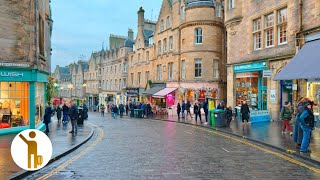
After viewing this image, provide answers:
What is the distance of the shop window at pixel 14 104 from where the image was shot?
17.4 meters

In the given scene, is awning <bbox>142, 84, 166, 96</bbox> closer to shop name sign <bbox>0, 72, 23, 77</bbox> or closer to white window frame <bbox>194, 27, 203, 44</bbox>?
white window frame <bbox>194, 27, 203, 44</bbox>

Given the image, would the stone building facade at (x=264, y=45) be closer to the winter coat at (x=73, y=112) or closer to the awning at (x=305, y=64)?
the awning at (x=305, y=64)

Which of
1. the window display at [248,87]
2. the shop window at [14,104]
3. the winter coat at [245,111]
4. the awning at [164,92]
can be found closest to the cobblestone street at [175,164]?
the shop window at [14,104]

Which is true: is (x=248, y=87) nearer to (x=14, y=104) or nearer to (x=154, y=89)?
(x=14, y=104)

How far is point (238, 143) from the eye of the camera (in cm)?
1434

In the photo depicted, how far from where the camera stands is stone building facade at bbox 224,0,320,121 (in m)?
20.1

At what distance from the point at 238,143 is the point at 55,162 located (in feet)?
25.7

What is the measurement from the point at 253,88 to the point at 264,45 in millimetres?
3676

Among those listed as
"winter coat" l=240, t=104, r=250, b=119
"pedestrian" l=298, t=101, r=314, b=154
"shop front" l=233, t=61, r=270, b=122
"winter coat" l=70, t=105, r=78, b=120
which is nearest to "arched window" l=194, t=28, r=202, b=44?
"shop front" l=233, t=61, r=270, b=122

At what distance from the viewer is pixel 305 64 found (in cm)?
1698

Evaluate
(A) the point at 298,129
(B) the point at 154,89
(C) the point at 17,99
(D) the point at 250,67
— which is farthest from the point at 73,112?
(B) the point at 154,89

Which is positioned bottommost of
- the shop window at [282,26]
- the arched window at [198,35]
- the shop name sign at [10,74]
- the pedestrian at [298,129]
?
the pedestrian at [298,129]

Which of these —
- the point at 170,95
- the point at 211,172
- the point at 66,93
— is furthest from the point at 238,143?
the point at 66,93

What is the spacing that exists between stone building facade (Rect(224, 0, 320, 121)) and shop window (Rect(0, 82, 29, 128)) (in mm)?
14892
